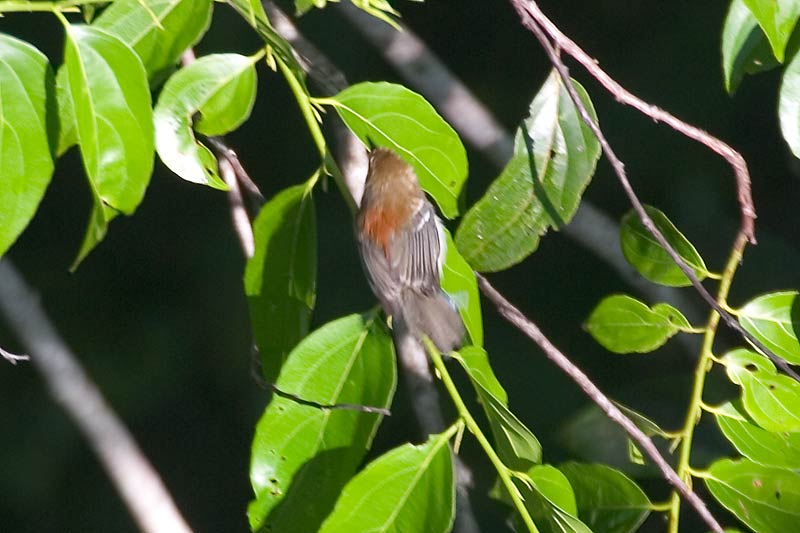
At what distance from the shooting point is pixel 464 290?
113cm

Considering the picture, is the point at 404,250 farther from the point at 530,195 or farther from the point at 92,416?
the point at 92,416

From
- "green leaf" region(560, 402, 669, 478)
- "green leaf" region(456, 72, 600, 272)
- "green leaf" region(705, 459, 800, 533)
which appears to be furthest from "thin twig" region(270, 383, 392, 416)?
"green leaf" region(560, 402, 669, 478)

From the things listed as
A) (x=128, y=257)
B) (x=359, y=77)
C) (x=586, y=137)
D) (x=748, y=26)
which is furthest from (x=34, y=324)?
(x=748, y=26)

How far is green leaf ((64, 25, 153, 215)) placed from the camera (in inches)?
34.9

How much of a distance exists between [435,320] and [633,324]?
215 millimetres

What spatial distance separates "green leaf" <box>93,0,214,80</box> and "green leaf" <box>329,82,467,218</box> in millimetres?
166

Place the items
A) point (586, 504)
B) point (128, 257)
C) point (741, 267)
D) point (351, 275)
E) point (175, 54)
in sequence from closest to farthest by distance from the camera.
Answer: point (175, 54) → point (586, 504) → point (741, 267) → point (351, 275) → point (128, 257)

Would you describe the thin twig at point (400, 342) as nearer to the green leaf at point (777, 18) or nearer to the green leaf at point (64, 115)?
the green leaf at point (64, 115)

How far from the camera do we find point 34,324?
90.0 inches

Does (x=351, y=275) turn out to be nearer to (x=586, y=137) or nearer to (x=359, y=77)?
(x=359, y=77)

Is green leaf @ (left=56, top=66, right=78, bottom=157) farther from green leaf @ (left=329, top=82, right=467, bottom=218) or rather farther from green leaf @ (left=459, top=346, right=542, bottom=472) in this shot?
green leaf @ (left=459, top=346, right=542, bottom=472)

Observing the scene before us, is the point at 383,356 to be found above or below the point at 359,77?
above

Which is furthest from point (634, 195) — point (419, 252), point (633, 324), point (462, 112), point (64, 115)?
point (462, 112)

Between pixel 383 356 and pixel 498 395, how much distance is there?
11 centimetres
